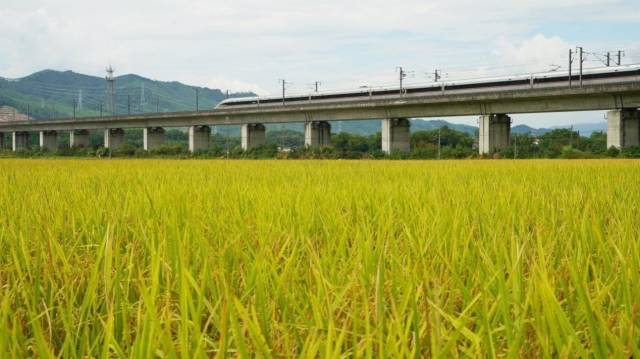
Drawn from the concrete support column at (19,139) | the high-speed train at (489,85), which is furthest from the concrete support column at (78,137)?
the high-speed train at (489,85)

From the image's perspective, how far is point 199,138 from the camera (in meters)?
64.3

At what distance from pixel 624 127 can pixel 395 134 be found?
17033 mm

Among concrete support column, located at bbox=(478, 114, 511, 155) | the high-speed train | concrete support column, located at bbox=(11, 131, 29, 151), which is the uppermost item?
the high-speed train

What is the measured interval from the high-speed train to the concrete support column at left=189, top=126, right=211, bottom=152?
10688mm

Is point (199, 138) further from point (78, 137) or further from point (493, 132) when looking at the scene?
point (493, 132)

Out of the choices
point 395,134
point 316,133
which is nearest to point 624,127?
point 395,134

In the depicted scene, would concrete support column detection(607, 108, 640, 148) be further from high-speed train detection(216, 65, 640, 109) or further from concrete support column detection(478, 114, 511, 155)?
concrete support column detection(478, 114, 511, 155)

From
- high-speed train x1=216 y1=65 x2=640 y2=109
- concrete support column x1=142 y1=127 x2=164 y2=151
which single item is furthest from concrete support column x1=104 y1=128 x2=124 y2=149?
high-speed train x1=216 y1=65 x2=640 y2=109

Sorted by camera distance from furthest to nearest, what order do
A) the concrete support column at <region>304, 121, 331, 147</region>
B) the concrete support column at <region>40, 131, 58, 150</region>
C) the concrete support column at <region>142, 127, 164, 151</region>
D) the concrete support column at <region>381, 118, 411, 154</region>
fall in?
the concrete support column at <region>40, 131, 58, 150</region> → the concrete support column at <region>142, 127, 164, 151</region> → the concrete support column at <region>304, 121, 331, 147</region> → the concrete support column at <region>381, 118, 411, 154</region>

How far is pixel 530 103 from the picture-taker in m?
38.2

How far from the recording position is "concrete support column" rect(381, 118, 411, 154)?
47000mm

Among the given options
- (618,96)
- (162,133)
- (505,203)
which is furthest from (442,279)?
(162,133)

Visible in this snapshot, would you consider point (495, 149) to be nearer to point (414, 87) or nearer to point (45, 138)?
point (414, 87)

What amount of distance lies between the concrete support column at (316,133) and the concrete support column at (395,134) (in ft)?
22.9
